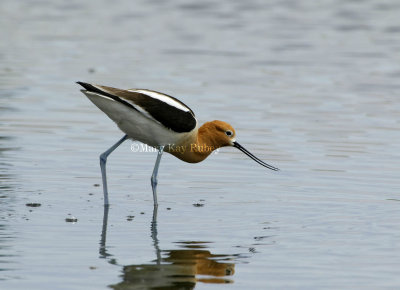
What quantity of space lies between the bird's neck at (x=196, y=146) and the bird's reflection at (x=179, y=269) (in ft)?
6.68

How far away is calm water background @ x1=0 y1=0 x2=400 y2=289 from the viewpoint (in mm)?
7652

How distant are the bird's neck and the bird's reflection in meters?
2.04

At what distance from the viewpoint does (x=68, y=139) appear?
42.1ft

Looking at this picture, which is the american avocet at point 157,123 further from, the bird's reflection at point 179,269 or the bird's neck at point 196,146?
the bird's reflection at point 179,269

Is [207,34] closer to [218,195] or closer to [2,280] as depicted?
[218,195]

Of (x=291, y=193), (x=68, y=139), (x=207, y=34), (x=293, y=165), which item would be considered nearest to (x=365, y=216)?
(x=291, y=193)

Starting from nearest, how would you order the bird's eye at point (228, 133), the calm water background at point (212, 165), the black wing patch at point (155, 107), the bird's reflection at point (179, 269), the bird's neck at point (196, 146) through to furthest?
the bird's reflection at point (179, 269) → the calm water background at point (212, 165) → the black wing patch at point (155, 107) → the bird's neck at point (196, 146) → the bird's eye at point (228, 133)

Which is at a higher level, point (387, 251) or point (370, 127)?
point (370, 127)

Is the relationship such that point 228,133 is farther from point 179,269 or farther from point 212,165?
point 179,269

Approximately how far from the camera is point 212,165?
38.7 ft

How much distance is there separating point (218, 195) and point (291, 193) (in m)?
0.77

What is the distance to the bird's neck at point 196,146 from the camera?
10.1 m

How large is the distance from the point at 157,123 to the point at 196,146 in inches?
26.7

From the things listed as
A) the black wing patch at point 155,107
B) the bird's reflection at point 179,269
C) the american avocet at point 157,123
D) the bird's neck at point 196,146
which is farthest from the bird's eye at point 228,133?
the bird's reflection at point 179,269
